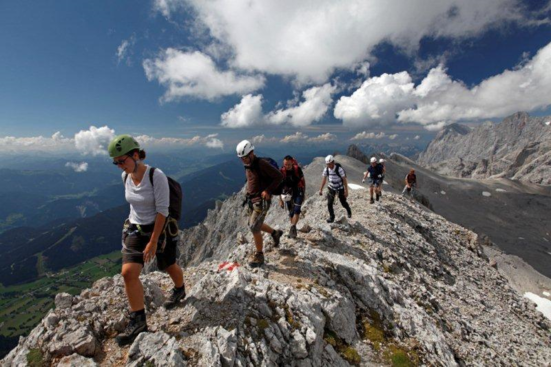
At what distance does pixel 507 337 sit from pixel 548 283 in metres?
51.9

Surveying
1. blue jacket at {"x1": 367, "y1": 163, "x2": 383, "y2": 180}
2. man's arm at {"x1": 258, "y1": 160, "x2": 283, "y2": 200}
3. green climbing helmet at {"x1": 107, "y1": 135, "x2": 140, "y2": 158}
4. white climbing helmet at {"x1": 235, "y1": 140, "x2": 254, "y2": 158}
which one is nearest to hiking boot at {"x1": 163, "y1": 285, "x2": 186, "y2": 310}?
man's arm at {"x1": 258, "y1": 160, "x2": 283, "y2": 200}

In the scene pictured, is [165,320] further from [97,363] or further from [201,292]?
[97,363]

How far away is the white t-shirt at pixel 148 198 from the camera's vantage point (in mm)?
5770

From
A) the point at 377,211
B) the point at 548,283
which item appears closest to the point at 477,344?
the point at 377,211

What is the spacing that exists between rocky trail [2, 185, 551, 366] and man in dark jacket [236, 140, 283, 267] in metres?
1.86

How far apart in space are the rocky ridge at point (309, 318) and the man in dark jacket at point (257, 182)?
6.18 ft

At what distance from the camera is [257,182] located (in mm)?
9125

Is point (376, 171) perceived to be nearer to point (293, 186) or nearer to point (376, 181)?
point (376, 181)

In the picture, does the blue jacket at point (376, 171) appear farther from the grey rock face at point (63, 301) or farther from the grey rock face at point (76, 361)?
the grey rock face at point (76, 361)

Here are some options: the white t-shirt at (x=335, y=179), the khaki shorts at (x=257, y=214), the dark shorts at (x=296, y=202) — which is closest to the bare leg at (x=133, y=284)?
the khaki shorts at (x=257, y=214)

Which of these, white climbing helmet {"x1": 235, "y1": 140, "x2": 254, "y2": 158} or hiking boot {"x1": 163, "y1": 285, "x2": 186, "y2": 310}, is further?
white climbing helmet {"x1": 235, "y1": 140, "x2": 254, "y2": 158}

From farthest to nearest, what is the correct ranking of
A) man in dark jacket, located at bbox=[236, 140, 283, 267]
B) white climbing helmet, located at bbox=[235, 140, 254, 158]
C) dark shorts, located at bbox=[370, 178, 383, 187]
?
dark shorts, located at bbox=[370, 178, 383, 187], man in dark jacket, located at bbox=[236, 140, 283, 267], white climbing helmet, located at bbox=[235, 140, 254, 158]

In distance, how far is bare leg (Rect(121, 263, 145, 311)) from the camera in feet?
18.8

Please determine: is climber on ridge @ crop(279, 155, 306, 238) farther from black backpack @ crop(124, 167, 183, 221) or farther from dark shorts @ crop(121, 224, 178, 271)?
dark shorts @ crop(121, 224, 178, 271)
